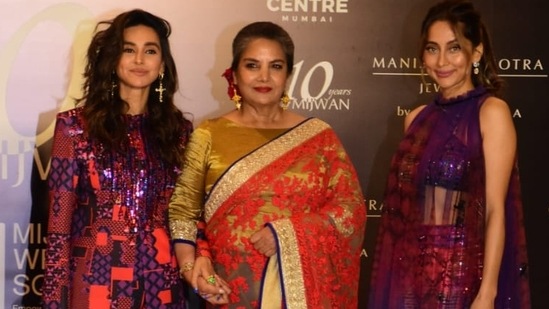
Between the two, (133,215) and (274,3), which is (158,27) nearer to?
(133,215)

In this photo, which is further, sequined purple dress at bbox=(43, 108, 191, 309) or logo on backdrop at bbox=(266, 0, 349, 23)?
logo on backdrop at bbox=(266, 0, 349, 23)

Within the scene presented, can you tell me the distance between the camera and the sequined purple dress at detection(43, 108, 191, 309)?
235 cm

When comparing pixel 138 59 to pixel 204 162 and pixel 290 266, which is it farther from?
pixel 290 266

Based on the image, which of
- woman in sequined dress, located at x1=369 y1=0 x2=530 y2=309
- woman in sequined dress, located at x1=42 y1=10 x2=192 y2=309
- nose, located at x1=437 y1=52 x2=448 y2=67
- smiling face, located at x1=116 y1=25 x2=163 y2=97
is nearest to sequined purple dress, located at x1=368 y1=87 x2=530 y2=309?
woman in sequined dress, located at x1=369 y1=0 x2=530 y2=309

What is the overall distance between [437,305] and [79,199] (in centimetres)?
110

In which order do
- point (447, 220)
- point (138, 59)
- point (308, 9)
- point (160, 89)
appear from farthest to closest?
1. point (308, 9)
2. point (160, 89)
3. point (138, 59)
4. point (447, 220)

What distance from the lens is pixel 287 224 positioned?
2.40 meters

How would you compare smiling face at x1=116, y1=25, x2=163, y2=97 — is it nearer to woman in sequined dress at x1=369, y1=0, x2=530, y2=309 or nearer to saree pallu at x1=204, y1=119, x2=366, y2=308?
saree pallu at x1=204, y1=119, x2=366, y2=308

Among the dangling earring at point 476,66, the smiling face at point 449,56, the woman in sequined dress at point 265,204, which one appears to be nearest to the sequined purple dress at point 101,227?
the woman in sequined dress at point 265,204

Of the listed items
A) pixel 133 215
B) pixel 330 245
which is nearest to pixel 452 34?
pixel 330 245

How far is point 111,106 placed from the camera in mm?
2463

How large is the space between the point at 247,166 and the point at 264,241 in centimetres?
24

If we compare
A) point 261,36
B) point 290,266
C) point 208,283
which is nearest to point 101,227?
point 208,283

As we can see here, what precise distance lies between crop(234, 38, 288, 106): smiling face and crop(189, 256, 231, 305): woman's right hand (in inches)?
20.6
